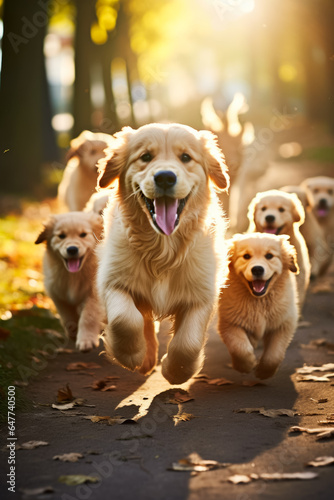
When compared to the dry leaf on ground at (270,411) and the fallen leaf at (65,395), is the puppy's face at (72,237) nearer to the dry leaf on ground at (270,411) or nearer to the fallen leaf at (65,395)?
the fallen leaf at (65,395)

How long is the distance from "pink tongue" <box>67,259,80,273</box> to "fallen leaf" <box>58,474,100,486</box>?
2990 mm

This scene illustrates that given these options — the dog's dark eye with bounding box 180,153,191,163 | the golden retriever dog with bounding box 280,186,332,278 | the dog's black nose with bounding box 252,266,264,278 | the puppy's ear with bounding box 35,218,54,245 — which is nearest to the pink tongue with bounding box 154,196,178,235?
the dog's dark eye with bounding box 180,153,191,163

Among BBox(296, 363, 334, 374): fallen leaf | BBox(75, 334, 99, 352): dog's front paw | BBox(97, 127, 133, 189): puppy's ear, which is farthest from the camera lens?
BBox(75, 334, 99, 352): dog's front paw

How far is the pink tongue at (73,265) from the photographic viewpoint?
6.54 m

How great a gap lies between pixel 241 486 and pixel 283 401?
1.77 meters

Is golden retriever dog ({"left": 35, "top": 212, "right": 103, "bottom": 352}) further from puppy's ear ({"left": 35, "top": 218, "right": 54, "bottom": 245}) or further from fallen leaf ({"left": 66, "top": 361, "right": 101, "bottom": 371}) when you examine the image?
fallen leaf ({"left": 66, "top": 361, "right": 101, "bottom": 371})

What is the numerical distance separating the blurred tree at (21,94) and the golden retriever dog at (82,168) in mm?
5488

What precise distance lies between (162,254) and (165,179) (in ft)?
2.28

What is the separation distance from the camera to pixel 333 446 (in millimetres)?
4039

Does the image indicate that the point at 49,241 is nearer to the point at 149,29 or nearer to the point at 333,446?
the point at 333,446

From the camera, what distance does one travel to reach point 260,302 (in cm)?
587

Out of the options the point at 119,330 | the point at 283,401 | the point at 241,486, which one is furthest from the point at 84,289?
the point at 241,486

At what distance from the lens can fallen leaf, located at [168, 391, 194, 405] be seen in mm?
5250

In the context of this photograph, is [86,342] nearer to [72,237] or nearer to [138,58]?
[72,237]
